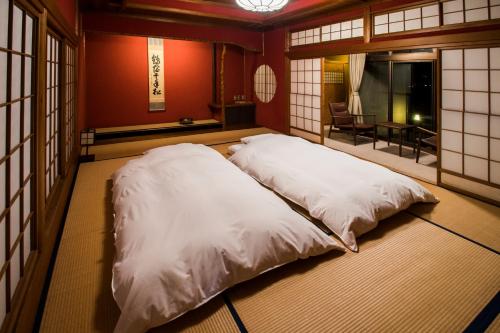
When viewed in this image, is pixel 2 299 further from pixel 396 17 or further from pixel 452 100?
pixel 396 17

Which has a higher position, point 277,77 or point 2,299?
point 277,77

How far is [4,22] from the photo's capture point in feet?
4.27

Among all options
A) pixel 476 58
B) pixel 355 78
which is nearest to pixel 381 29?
pixel 476 58

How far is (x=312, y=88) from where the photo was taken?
18.7 feet

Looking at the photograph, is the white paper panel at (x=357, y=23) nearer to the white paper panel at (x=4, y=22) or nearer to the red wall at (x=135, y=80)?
the red wall at (x=135, y=80)

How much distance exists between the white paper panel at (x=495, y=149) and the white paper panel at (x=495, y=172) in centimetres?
5

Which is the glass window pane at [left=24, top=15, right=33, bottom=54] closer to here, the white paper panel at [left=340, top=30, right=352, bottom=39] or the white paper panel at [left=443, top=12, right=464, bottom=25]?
the white paper panel at [left=443, top=12, right=464, bottom=25]

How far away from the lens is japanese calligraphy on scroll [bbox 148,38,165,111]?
6461mm

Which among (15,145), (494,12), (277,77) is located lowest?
(15,145)

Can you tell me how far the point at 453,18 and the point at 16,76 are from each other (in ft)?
12.8

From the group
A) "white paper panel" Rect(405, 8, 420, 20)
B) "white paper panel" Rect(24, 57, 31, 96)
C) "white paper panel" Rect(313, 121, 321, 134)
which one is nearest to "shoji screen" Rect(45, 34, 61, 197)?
"white paper panel" Rect(24, 57, 31, 96)

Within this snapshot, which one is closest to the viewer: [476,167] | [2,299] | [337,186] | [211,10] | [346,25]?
[2,299]

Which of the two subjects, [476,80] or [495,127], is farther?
[476,80]

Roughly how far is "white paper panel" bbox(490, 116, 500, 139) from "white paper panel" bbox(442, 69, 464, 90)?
0.47m
